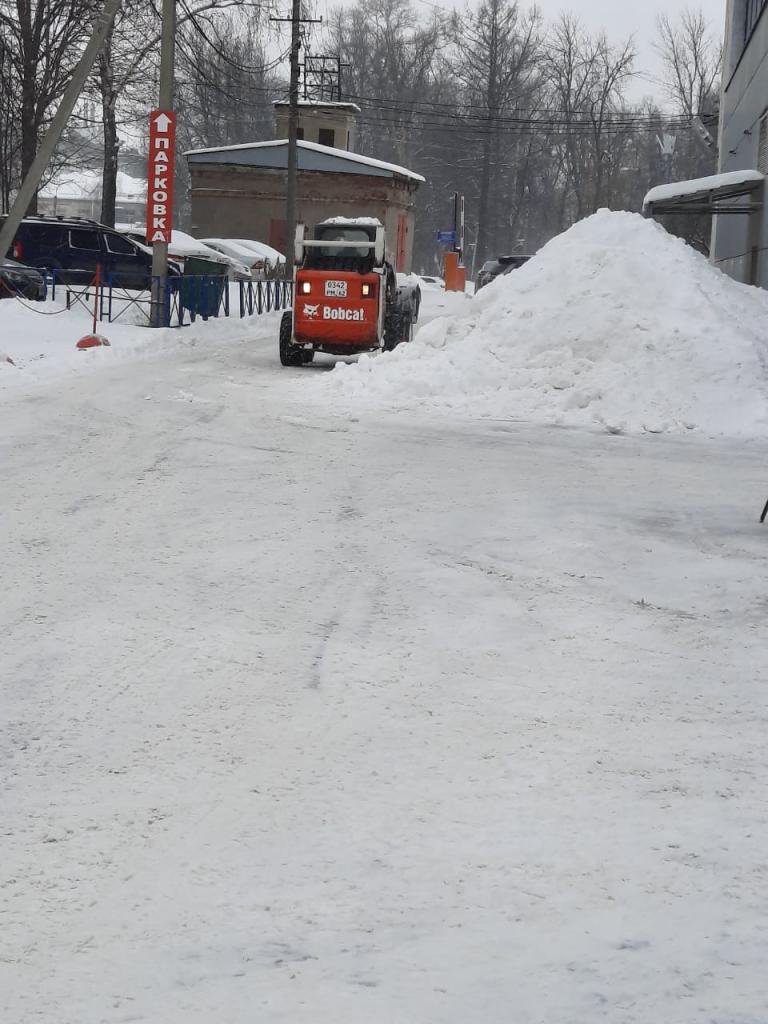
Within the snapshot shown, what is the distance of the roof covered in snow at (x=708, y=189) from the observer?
24.8 metres

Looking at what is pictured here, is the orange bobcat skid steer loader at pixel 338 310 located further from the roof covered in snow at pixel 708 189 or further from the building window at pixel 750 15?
the building window at pixel 750 15

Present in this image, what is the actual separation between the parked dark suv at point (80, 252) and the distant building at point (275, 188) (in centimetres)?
2633

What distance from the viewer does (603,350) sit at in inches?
587

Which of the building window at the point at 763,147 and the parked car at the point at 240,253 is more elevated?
the building window at the point at 763,147

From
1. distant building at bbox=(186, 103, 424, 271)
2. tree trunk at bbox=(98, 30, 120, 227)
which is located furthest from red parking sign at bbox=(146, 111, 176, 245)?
distant building at bbox=(186, 103, 424, 271)

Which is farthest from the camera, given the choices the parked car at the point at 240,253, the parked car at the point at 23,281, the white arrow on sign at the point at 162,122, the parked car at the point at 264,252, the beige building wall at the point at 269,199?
the beige building wall at the point at 269,199

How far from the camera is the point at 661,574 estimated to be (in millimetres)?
6855

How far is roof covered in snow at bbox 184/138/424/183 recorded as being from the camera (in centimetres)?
5444

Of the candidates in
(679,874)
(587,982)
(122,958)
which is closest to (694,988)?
(587,982)

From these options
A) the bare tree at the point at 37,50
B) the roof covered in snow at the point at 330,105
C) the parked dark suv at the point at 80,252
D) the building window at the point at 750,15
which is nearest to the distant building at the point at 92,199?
the roof covered in snow at the point at 330,105

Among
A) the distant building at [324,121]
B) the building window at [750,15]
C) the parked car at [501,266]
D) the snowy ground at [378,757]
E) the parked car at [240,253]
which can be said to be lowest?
the snowy ground at [378,757]

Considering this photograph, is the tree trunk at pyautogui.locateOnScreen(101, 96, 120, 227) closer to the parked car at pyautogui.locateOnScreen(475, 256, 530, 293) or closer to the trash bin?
the parked car at pyautogui.locateOnScreen(475, 256, 530, 293)

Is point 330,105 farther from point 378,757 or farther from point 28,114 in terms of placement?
point 378,757

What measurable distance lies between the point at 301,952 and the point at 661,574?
424cm
